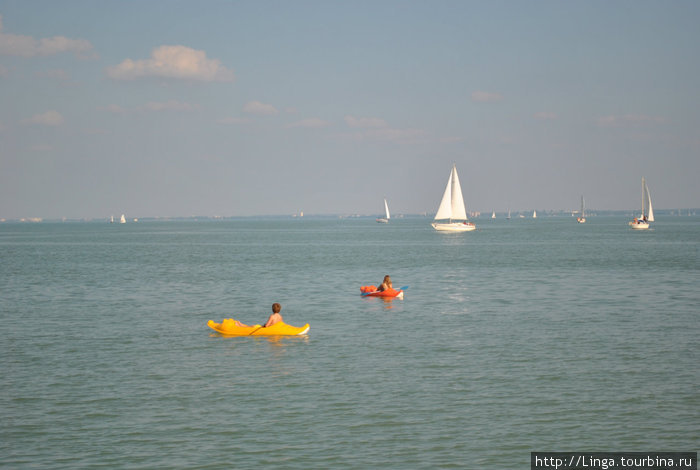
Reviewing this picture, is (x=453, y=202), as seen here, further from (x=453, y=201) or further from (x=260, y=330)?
(x=260, y=330)

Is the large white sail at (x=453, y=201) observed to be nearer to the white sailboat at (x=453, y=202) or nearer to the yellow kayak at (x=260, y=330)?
the white sailboat at (x=453, y=202)

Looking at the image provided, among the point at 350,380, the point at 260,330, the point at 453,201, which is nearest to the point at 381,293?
the point at 260,330

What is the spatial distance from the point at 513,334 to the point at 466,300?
599 inches

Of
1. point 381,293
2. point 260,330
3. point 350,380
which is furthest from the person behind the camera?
point 381,293

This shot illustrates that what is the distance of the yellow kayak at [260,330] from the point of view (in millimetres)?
33781

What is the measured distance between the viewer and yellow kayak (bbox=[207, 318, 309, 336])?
33781 millimetres

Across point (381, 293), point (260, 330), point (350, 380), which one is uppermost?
point (260, 330)

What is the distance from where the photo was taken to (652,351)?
29750 millimetres

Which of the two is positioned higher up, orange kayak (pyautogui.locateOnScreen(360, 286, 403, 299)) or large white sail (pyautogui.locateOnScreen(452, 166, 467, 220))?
large white sail (pyautogui.locateOnScreen(452, 166, 467, 220))

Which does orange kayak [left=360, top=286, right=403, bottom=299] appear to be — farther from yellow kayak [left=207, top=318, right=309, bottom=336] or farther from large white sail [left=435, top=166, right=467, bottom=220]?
large white sail [left=435, top=166, right=467, bottom=220]

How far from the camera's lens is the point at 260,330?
111 ft

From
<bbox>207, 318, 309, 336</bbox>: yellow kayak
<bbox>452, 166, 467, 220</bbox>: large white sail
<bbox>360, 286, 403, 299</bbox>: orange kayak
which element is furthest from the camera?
<bbox>452, 166, 467, 220</bbox>: large white sail

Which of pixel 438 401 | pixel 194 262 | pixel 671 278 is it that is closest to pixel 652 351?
pixel 438 401

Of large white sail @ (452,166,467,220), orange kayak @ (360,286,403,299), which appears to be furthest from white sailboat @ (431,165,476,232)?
orange kayak @ (360,286,403,299)
